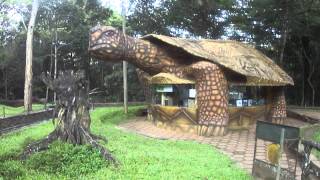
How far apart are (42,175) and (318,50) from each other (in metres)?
15.7

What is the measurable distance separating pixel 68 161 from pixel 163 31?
14012 millimetres

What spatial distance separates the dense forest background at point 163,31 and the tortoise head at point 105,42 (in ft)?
22.8

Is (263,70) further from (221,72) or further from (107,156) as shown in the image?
(107,156)

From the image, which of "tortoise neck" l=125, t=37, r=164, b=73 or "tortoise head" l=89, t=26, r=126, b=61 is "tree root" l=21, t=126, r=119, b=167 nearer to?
"tortoise head" l=89, t=26, r=126, b=61

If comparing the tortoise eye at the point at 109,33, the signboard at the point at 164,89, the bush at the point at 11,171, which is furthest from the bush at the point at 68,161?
the signboard at the point at 164,89

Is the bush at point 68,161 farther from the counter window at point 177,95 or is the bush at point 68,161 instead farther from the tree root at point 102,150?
the counter window at point 177,95

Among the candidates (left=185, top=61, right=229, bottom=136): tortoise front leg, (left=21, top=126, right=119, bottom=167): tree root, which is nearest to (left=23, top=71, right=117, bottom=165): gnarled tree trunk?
(left=21, top=126, right=119, bottom=167): tree root

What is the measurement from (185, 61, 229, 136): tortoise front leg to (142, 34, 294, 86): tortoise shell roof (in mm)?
428

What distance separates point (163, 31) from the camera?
1919 centimetres

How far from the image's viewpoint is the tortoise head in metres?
10.4

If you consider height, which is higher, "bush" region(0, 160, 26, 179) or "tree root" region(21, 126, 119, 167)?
"tree root" region(21, 126, 119, 167)

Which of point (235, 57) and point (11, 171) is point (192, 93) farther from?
point (11, 171)

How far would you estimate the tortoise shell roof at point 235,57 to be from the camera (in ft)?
35.9

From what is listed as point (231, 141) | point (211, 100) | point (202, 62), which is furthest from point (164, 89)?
point (231, 141)
